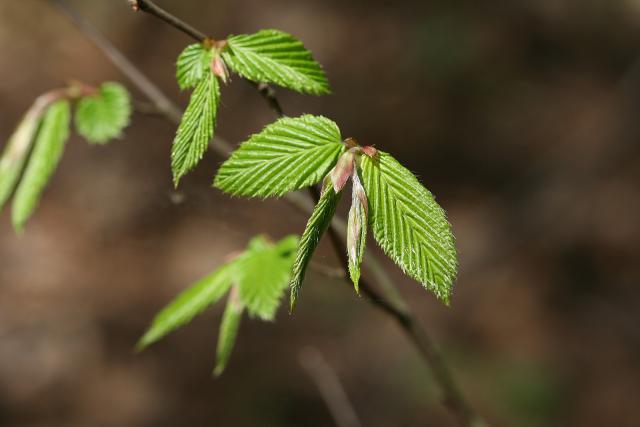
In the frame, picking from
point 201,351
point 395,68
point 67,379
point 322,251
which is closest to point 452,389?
point 322,251

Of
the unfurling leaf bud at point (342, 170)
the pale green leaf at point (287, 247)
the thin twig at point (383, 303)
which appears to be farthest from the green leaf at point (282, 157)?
the pale green leaf at point (287, 247)

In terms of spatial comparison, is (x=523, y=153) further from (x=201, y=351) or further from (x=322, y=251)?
(x=201, y=351)

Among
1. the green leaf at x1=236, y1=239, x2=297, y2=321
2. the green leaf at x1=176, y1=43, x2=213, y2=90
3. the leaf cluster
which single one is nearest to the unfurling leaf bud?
the green leaf at x1=176, y1=43, x2=213, y2=90

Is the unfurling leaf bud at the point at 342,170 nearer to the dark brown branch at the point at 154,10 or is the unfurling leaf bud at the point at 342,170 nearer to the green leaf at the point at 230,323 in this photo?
the dark brown branch at the point at 154,10

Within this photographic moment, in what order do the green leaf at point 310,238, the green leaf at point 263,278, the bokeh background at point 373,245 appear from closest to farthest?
the green leaf at point 310,238
the green leaf at point 263,278
the bokeh background at point 373,245

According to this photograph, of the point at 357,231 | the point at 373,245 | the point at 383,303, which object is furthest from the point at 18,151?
the point at 373,245

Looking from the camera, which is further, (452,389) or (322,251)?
(322,251)
